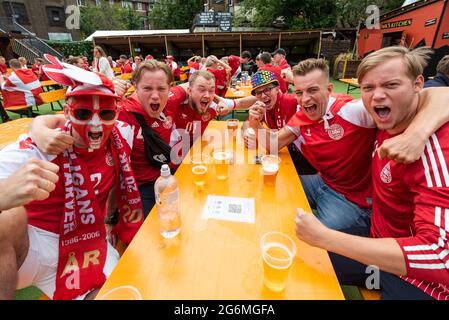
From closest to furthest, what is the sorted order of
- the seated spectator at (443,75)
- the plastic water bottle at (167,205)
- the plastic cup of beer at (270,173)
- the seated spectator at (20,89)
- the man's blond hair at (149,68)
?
the plastic water bottle at (167,205) → the plastic cup of beer at (270,173) → the man's blond hair at (149,68) → the seated spectator at (443,75) → the seated spectator at (20,89)

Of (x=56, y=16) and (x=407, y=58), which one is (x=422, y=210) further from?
(x=56, y=16)

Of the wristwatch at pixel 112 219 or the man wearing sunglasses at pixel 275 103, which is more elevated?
the man wearing sunglasses at pixel 275 103

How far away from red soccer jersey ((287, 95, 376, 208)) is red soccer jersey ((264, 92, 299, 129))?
2.07 ft

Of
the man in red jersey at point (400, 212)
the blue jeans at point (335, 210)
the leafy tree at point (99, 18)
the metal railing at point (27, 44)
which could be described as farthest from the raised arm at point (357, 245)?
the leafy tree at point (99, 18)

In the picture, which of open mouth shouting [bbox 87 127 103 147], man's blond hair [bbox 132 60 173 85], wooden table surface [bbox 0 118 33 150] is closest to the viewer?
open mouth shouting [bbox 87 127 103 147]

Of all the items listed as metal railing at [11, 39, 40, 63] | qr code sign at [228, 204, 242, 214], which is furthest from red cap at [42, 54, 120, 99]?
metal railing at [11, 39, 40, 63]

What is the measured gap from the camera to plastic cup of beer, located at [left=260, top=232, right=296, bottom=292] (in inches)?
38.6

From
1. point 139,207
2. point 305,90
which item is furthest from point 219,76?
point 139,207

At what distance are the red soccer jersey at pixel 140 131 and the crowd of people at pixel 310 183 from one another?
12 mm

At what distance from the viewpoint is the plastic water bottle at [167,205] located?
4.44ft

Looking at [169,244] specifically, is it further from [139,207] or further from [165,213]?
[139,207]

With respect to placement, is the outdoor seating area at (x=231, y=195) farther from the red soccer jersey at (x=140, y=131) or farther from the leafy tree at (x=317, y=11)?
the leafy tree at (x=317, y=11)

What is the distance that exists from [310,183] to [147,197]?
6.42 ft

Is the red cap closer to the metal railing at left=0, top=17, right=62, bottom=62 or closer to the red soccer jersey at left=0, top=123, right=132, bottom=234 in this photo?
the red soccer jersey at left=0, top=123, right=132, bottom=234
